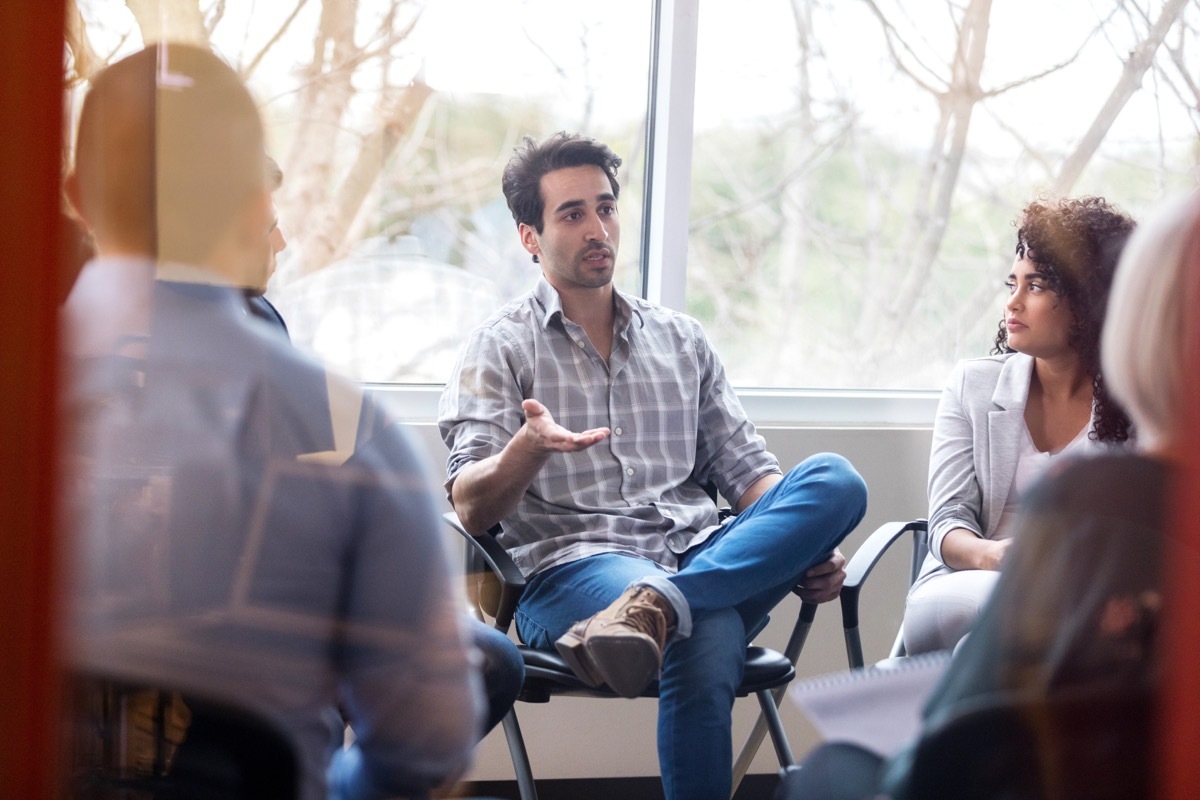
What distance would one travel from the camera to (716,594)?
2.22 meters

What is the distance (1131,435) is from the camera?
0.93 metres

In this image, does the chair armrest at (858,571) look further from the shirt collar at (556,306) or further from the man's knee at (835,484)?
the shirt collar at (556,306)

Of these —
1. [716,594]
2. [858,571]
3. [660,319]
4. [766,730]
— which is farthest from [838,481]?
[660,319]

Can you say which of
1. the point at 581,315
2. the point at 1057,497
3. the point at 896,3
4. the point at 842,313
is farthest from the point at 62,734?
the point at 896,3

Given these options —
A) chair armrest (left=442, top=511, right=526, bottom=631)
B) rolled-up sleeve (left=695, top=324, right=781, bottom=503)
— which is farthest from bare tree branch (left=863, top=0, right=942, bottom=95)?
chair armrest (left=442, top=511, right=526, bottom=631)

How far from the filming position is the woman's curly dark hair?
109 centimetres

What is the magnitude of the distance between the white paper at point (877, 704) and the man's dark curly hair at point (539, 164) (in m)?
1.81

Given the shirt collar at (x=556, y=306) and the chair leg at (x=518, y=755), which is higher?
the shirt collar at (x=556, y=306)

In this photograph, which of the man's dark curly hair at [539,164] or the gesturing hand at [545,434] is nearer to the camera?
the gesturing hand at [545,434]

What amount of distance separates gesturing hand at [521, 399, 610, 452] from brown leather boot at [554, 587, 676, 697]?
0.97 feet

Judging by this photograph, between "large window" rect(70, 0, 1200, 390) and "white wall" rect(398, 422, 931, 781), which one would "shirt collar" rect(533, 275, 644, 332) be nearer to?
"large window" rect(70, 0, 1200, 390)

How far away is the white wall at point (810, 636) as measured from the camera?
9.85ft

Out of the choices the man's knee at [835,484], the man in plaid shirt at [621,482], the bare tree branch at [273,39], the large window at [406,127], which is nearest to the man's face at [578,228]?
the man in plaid shirt at [621,482]

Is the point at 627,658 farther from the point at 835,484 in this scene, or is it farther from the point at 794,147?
the point at 794,147
